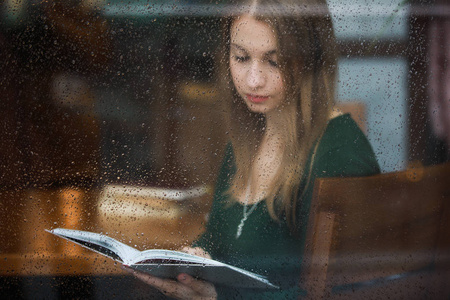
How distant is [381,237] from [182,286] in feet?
2.07

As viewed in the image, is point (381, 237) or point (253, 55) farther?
point (381, 237)

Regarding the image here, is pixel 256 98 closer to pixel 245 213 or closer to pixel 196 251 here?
pixel 245 213

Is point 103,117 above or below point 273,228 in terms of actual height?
above

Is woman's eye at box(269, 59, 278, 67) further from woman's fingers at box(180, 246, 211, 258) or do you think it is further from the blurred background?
woman's fingers at box(180, 246, 211, 258)

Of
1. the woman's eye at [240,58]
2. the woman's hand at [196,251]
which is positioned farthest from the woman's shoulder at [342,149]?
the woman's hand at [196,251]

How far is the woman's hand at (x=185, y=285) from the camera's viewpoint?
1.12 metres

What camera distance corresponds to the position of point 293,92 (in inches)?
43.8

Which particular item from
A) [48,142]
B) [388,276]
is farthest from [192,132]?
[388,276]

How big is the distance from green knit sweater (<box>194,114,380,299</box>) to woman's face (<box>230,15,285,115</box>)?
8.0 inches

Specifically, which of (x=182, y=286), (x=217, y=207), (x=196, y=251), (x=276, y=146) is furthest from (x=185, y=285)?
(x=276, y=146)

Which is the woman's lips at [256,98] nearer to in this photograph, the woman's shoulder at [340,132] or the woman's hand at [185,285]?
the woman's shoulder at [340,132]

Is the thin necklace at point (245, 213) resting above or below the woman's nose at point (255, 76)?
below

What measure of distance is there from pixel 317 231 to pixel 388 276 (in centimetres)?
29

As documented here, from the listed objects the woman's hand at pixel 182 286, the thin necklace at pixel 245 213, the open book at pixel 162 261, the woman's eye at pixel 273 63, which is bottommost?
the woman's hand at pixel 182 286
